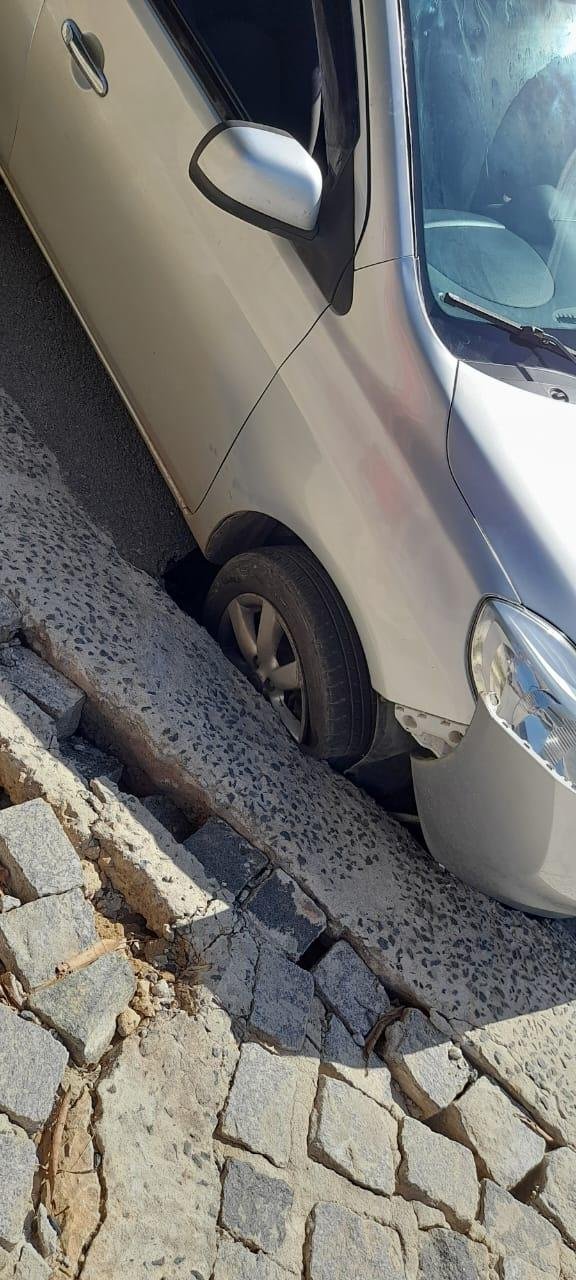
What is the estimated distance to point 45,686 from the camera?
7.84 feet

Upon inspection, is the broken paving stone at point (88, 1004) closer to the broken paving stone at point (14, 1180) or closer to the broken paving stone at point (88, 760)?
the broken paving stone at point (14, 1180)

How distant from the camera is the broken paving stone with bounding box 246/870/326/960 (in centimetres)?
221

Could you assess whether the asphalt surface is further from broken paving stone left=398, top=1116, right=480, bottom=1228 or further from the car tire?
broken paving stone left=398, top=1116, right=480, bottom=1228

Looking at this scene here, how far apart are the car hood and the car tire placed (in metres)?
0.54

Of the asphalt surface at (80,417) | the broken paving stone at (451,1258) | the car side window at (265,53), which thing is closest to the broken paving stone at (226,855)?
the broken paving stone at (451,1258)

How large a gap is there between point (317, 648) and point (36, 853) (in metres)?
0.85

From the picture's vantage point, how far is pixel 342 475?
84.9 inches

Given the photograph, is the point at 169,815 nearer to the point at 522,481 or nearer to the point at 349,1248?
the point at 349,1248

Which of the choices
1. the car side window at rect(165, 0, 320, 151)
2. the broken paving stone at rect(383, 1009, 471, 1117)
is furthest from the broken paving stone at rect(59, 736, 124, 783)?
the car side window at rect(165, 0, 320, 151)

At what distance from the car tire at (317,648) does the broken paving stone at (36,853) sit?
0.73m

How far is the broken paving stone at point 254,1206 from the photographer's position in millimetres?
1732

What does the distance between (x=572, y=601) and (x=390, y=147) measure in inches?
44.6

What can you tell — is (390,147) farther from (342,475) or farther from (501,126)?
(342,475)

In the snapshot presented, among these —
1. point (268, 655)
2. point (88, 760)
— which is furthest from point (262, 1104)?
point (268, 655)
